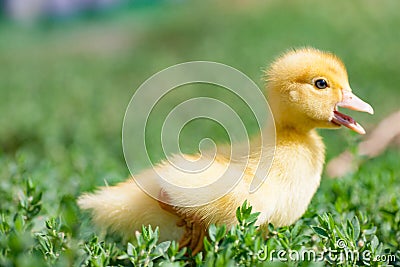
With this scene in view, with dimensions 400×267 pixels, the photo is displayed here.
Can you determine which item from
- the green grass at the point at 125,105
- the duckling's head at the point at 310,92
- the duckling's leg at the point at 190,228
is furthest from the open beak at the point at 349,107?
the duckling's leg at the point at 190,228

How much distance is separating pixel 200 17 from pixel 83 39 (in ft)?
8.64

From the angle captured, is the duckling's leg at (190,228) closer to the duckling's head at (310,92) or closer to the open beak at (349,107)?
the duckling's head at (310,92)

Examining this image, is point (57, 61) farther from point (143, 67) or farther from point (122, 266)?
point (122, 266)

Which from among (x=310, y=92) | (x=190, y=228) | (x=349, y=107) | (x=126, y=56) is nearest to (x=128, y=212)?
(x=190, y=228)

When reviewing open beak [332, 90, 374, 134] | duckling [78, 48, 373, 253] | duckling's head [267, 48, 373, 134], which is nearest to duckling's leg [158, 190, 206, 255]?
duckling [78, 48, 373, 253]

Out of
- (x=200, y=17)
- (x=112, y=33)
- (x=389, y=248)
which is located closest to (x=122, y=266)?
A: (x=389, y=248)

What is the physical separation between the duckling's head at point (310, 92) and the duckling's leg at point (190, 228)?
47 centimetres

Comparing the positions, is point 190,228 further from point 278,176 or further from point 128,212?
point 278,176

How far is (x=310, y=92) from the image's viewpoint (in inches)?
77.9

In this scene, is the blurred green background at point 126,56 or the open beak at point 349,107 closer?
the open beak at point 349,107

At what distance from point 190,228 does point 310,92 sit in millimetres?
601

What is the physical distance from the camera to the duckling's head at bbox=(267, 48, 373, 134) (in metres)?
1.98

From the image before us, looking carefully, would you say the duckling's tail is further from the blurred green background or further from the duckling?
the blurred green background

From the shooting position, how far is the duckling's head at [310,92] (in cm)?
198
